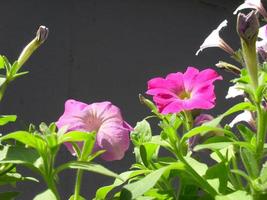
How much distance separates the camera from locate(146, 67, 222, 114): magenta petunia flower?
0.93 m

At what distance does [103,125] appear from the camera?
93 centimetres

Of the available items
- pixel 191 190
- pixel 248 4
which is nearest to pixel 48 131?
pixel 191 190

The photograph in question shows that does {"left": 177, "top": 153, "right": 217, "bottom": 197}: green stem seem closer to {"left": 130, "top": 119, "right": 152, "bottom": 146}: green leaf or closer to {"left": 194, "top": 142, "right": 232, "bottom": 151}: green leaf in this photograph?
{"left": 194, "top": 142, "right": 232, "bottom": 151}: green leaf

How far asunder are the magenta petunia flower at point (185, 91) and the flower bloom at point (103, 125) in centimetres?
7

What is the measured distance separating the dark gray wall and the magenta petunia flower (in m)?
2.07

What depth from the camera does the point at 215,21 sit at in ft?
12.4

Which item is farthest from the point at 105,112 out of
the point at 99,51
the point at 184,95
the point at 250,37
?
the point at 99,51

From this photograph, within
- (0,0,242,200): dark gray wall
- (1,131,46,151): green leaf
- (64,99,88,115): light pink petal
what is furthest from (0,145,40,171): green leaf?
(0,0,242,200): dark gray wall

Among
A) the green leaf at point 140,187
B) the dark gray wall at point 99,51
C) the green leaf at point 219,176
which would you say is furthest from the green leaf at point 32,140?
the dark gray wall at point 99,51

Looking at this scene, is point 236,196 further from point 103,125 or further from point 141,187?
point 103,125

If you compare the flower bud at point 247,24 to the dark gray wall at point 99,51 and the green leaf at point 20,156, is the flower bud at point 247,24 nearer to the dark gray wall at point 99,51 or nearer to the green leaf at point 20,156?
the green leaf at point 20,156

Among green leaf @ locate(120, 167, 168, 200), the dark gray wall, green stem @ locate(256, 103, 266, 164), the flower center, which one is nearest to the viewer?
green leaf @ locate(120, 167, 168, 200)

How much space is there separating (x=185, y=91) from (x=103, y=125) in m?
0.16

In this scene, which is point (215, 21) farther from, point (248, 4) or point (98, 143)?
point (98, 143)
